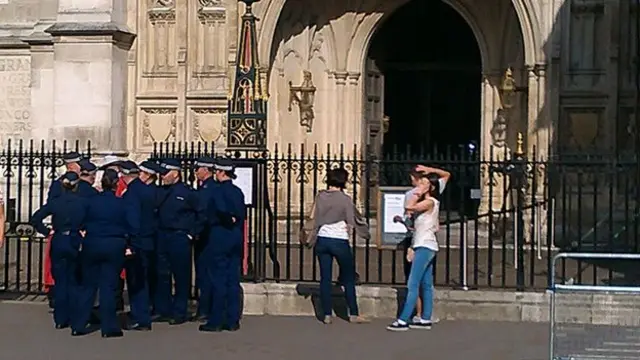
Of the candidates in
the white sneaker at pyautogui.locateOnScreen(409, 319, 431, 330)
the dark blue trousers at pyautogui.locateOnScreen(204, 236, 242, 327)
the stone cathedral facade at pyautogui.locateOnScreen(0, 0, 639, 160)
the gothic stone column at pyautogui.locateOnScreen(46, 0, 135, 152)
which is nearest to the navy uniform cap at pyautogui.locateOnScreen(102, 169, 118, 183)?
the dark blue trousers at pyautogui.locateOnScreen(204, 236, 242, 327)

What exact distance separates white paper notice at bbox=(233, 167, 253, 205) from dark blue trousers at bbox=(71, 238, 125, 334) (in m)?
2.17

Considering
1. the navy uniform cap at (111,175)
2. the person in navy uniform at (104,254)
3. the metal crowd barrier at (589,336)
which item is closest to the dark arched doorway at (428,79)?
the navy uniform cap at (111,175)

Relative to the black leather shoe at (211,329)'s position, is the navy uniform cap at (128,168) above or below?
above

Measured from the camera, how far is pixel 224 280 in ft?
41.9

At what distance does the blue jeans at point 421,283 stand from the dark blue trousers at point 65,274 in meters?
3.44

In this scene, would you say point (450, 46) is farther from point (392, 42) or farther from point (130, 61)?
point (130, 61)

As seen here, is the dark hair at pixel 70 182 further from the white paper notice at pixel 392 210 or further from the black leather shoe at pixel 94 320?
the white paper notice at pixel 392 210

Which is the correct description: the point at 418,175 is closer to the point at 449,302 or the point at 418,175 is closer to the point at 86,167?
the point at 449,302

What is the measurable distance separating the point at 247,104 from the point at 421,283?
326 centimetres

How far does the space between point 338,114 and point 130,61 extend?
14.1 feet

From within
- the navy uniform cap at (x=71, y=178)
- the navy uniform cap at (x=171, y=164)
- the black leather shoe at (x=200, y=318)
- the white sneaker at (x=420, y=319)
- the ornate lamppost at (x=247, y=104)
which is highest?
the ornate lamppost at (x=247, y=104)

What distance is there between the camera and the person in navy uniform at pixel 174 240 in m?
13.0

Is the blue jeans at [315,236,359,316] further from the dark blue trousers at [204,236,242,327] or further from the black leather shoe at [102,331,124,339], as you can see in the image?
the black leather shoe at [102,331,124,339]

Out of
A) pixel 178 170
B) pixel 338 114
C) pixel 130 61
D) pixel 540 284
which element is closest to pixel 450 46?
pixel 338 114
